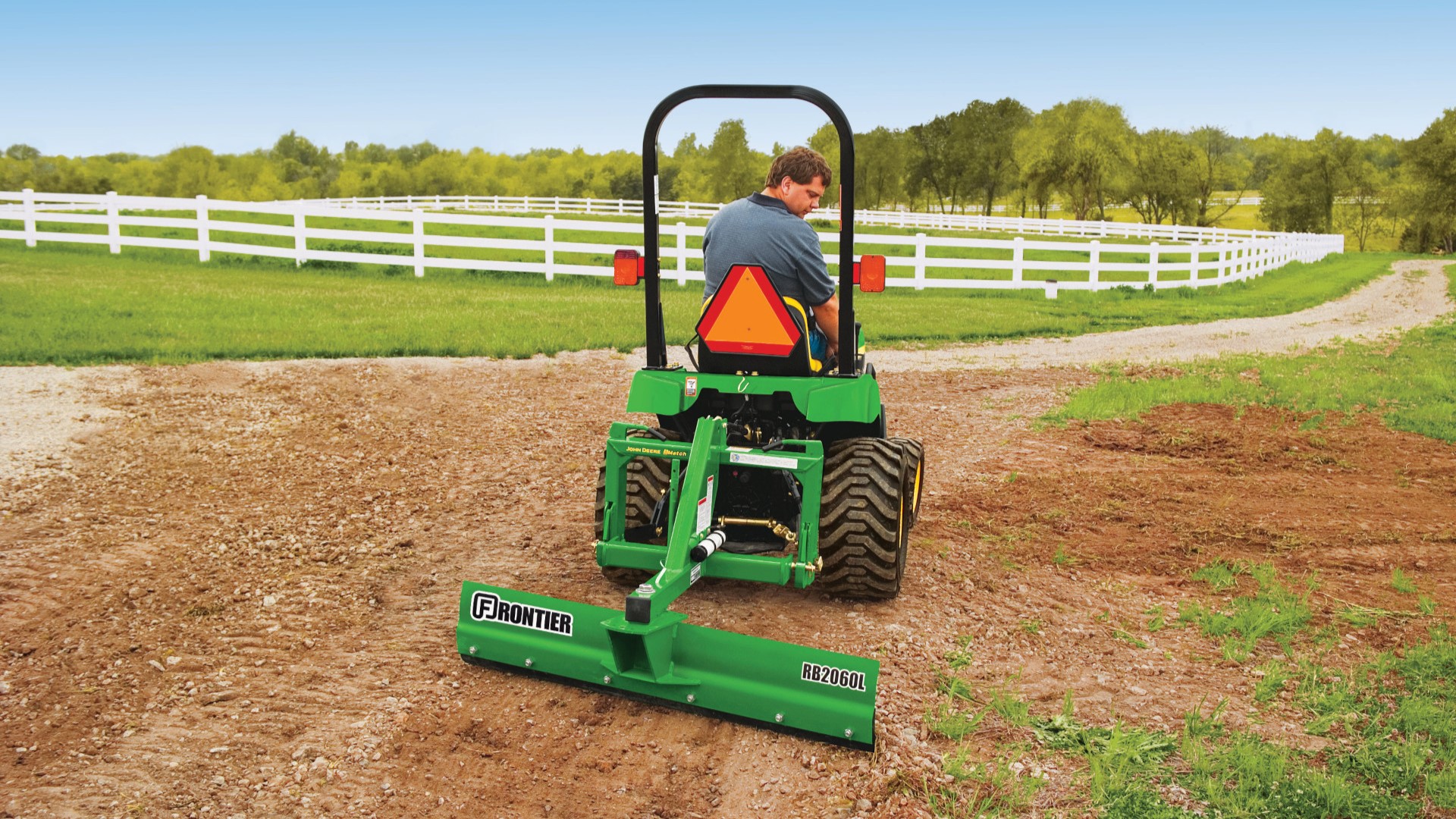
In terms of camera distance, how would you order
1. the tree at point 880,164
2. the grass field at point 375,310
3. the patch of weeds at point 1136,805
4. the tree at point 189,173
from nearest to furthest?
the patch of weeds at point 1136,805 < the grass field at point 375,310 < the tree at point 189,173 < the tree at point 880,164

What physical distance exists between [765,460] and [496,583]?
5.11 feet

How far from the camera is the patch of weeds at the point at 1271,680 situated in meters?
4.07

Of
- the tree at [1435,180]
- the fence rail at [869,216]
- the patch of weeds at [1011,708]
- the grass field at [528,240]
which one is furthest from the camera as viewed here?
the tree at [1435,180]

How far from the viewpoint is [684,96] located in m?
4.62

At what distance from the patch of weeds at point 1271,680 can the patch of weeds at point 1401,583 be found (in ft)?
4.40

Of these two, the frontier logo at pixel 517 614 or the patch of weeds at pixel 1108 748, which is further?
the frontier logo at pixel 517 614

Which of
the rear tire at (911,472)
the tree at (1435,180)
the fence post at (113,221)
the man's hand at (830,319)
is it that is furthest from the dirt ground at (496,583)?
the tree at (1435,180)

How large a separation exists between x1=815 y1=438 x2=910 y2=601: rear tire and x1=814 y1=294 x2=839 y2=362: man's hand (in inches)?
21.3

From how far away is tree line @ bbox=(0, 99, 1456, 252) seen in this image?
5778 centimetres

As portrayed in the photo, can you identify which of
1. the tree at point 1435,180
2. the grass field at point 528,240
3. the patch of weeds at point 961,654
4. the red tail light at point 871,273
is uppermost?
the tree at point 1435,180

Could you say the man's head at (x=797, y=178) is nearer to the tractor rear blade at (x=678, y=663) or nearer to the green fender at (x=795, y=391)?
the green fender at (x=795, y=391)

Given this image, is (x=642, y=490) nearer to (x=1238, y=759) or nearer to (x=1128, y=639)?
(x=1128, y=639)

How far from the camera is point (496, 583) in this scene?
16.9 ft

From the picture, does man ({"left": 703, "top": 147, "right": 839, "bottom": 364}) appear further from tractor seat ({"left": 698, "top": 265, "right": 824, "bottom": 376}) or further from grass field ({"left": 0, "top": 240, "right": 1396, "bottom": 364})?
grass field ({"left": 0, "top": 240, "right": 1396, "bottom": 364})
